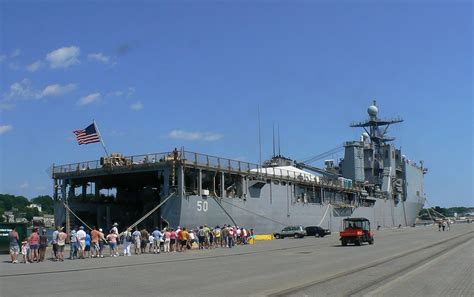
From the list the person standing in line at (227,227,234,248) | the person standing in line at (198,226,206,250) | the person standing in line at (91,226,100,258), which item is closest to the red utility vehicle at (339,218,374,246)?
the person standing in line at (227,227,234,248)

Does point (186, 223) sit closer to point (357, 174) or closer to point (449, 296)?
point (449, 296)

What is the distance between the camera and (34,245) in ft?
74.7

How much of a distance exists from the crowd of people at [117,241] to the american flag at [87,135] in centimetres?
1052

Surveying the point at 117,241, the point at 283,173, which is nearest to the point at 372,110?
the point at 283,173

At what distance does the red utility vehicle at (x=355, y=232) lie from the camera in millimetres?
33594

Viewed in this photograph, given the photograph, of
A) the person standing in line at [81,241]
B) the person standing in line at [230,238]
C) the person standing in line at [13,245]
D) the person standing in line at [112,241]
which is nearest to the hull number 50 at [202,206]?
the person standing in line at [230,238]

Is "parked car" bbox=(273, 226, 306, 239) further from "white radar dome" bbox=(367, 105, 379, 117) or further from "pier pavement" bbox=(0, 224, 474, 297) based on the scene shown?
"white radar dome" bbox=(367, 105, 379, 117)

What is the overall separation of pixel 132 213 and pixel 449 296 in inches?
1647

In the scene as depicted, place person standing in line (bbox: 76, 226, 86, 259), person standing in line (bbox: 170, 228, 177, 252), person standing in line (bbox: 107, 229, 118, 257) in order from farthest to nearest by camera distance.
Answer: person standing in line (bbox: 170, 228, 177, 252), person standing in line (bbox: 107, 229, 118, 257), person standing in line (bbox: 76, 226, 86, 259)

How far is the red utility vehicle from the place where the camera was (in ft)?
110

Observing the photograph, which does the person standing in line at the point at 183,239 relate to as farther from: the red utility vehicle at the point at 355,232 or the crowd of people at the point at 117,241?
the red utility vehicle at the point at 355,232

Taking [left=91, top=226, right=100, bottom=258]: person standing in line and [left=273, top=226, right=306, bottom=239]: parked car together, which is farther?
[left=273, top=226, right=306, bottom=239]: parked car

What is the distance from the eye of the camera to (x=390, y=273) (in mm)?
16328

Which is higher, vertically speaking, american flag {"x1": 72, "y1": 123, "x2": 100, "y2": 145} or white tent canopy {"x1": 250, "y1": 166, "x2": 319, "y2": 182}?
american flag {"x1": 72, "y1": 123, "x2": 100, "y2": 145}
